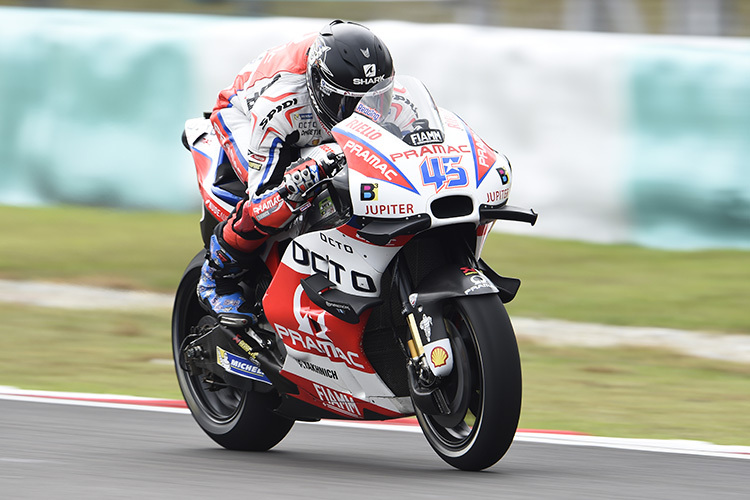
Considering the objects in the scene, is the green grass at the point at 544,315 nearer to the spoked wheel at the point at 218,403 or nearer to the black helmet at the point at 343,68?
the spoked wheel at the point at 218,403

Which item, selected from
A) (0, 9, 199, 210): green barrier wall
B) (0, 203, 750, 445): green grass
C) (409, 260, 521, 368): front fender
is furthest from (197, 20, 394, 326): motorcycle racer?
(0, 9, 199, 210): green barrier wall

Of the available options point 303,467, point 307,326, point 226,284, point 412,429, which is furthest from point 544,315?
point 307,326

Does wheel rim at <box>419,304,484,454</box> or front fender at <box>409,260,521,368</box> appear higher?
front fender at <box>409,260,521,368</box>

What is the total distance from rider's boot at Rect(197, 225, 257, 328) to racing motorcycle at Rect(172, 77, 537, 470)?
0.13 metres

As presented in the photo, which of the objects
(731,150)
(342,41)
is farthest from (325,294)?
(731,150)

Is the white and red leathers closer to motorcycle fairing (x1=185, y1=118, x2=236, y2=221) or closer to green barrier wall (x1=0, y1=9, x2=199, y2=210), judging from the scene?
motorcycle fairing (x1=185, y1=118, x2=236, y2=221)

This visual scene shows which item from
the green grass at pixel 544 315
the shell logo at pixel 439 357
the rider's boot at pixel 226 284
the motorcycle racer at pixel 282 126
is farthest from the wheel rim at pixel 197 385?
the shell logo at pixel 439 357

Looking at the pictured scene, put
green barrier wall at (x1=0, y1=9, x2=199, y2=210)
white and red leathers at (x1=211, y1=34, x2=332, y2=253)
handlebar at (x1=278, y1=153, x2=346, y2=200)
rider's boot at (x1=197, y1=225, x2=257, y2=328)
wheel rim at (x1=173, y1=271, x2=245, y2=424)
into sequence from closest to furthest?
1. handlebar at (x1=278, y1=153, x2=346, y2=200)
2. white and red leathers at (x1=211, y1=34, x2=332, y2=253)
3. rider's boot at (x1=197, y1=225, x2=257, y2=328)
4. wheel rim at (x1=173, y1=271, x2=245, y2=424)
5. green barrier wall at (x1=0, y1=9, x2=199, y2=210)

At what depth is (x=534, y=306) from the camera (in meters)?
11.1

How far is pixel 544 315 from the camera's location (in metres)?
10.8

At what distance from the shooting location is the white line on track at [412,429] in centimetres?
629

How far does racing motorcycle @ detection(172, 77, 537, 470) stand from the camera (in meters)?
5.23

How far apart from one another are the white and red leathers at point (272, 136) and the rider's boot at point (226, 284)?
0.08 metres

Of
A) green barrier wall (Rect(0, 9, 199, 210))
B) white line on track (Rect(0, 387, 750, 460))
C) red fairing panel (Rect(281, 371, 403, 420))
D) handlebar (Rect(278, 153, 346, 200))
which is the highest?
handlebar (Rect(278, 153, 346, 200))
